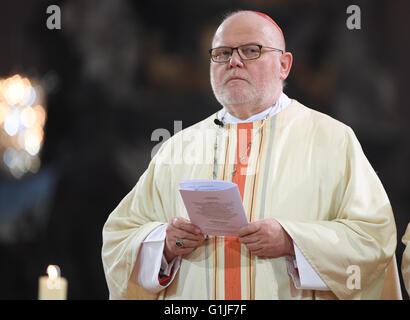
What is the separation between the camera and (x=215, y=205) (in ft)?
9.73

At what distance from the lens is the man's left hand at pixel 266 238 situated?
122 inches

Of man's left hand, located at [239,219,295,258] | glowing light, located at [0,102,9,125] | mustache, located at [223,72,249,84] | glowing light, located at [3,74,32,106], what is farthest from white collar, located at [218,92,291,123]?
glowing light, located at [0,102,9,125]

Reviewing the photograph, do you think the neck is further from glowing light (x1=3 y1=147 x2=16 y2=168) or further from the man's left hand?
glowing light (x1=3 y1=147 x2=16 y2=168)

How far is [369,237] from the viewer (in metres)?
3.16

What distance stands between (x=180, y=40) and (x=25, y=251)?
2.10 meters

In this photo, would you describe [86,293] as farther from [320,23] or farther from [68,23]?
[320,23]

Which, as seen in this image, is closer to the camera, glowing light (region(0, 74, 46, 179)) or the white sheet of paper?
the white sheet of paper

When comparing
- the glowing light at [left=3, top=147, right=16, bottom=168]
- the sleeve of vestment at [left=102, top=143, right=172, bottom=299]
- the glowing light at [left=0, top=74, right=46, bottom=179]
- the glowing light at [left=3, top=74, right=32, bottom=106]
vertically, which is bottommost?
the sleeve of vestment at [left=102, top=143, right=172, bottom=299]

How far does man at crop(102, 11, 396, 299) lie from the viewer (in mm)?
3143

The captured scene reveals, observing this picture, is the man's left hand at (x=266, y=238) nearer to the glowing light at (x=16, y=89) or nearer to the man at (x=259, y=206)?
the man at (x=259, y=206)

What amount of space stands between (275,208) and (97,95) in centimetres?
206

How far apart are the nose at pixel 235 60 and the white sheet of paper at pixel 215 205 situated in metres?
0.93
